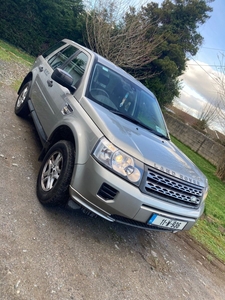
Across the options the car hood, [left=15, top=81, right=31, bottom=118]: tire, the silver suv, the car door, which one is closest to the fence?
[left=15, top=81, right=31, bottom=118]: tire

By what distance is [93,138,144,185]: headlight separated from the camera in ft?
8.93

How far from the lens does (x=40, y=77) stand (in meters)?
4.99

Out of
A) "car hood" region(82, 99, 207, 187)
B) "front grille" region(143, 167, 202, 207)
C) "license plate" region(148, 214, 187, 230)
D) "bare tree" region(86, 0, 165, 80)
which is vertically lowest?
"license plate" region(148, 214, 187, 230)

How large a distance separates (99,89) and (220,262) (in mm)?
3185

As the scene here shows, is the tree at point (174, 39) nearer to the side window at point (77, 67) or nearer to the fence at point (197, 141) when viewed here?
the fence at point (197, 141)

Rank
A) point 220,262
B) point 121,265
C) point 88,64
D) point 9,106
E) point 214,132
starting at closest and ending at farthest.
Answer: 1. point 121,265
2. point 88,64
3. point 220,262
4. point 9,106
5. point 214,132

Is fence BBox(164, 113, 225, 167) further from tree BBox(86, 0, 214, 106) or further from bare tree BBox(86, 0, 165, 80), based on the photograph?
→ bare tree BBox(86, 0, 165, 80)

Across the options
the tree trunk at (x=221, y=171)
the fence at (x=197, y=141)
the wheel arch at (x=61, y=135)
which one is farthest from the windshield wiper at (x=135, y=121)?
the fence at (x=197, y=141)

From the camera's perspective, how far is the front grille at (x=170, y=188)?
111 inches

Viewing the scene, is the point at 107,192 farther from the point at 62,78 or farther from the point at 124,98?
the point at 124,98

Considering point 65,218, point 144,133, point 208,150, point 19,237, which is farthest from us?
point 208,150

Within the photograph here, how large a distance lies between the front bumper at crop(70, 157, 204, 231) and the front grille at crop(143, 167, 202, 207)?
0.08 m

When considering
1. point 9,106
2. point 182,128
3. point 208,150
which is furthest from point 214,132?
point 9,106

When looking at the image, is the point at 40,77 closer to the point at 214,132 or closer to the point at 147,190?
the point at 147,190
